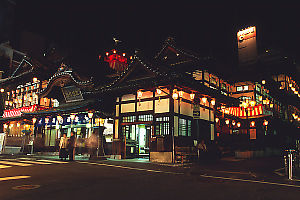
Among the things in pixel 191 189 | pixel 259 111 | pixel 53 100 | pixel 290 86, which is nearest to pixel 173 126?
pixel 191 189

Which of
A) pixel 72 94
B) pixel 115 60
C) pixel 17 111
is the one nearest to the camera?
pixel 72 94

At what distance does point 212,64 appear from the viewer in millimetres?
19734

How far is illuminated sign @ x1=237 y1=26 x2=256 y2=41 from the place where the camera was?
27656 millimetres

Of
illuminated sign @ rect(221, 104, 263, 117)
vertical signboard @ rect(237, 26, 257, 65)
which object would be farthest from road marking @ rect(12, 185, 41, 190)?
vertical signboard @ rect(237, 26, 257, 65)

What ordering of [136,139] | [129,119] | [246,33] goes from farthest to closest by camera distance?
[246,33], [136,139], [129,119]

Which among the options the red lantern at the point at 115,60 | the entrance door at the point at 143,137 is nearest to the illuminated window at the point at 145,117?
the entrance door at the point at 143,137

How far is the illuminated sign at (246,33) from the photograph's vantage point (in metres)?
27.7

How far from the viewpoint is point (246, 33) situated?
28.4 meters

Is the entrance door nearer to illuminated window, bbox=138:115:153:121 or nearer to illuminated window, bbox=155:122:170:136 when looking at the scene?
illuminated window, bbox=138:115:153:121

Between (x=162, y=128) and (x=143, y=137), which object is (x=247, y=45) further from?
(x=162, y=128)

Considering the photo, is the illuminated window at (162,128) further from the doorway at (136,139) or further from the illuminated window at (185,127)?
the doorway at (136,139)

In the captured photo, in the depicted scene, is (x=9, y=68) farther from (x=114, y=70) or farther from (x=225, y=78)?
(x=225, y=78)

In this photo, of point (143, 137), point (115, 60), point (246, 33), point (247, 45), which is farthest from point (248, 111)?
point (115, 60)

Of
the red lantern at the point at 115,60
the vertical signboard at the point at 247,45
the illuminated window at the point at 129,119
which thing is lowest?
the illuminated window at the point at 129,119
